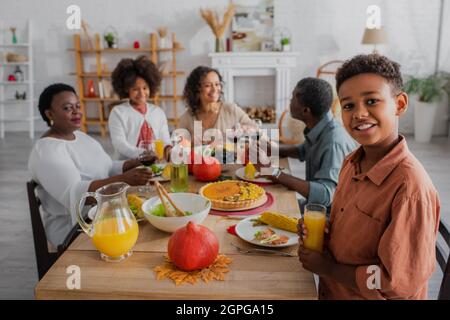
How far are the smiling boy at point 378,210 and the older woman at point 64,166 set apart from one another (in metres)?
0.88

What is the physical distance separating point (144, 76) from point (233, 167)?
115 centimetres

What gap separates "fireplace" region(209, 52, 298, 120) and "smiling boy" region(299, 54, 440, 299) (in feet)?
15.5

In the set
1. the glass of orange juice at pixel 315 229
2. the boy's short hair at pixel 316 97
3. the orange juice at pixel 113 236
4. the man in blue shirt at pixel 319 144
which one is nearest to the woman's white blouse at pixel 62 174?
the orange juice at pixel 113 236

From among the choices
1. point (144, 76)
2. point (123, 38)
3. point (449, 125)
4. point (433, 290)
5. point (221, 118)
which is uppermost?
point (123, 38)

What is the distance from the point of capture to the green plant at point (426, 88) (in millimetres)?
5328

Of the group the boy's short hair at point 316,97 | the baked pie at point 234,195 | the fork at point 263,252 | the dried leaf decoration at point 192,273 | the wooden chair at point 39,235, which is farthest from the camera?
the boy's short hair at point 316,97

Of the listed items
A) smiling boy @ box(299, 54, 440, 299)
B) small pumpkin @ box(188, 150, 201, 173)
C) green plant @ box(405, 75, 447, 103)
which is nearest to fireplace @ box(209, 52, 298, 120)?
green plant @ box(405, 75, 447, 103)

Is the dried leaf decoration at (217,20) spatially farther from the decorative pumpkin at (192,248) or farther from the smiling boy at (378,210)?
the decorative pumpkin at (192,248)

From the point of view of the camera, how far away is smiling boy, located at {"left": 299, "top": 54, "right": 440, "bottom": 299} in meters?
1.01

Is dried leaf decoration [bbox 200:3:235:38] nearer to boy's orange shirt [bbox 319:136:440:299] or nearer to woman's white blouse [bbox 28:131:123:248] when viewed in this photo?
woman's white blouse [bbox 28:131:123:248]

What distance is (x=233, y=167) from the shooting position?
2197 mm

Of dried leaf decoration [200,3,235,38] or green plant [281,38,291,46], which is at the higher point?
dried leaf decoration [200,3,235,38]
